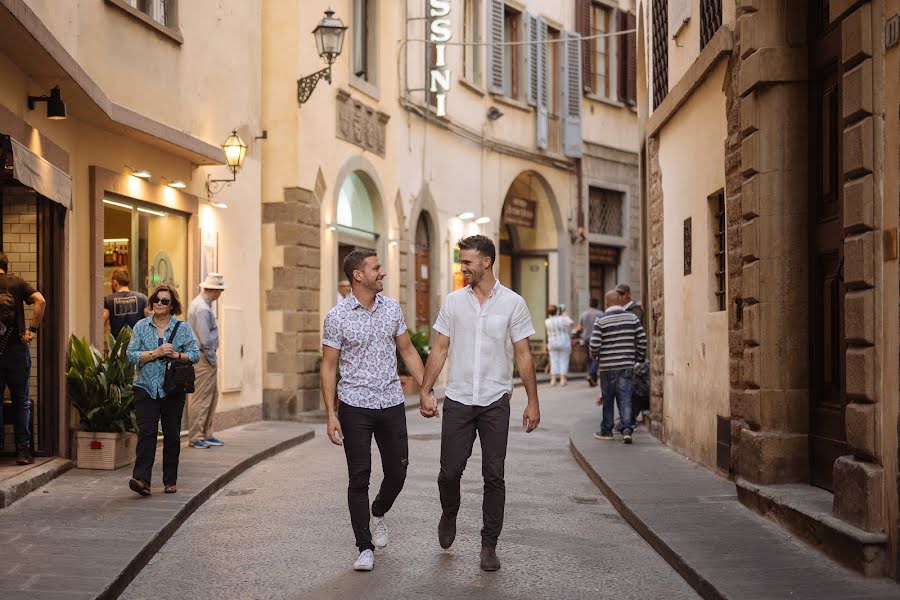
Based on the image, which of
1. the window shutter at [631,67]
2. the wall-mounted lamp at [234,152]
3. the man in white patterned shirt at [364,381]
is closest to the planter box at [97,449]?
the man in white patterned shirt at [364,381]

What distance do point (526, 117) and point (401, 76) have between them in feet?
24.1

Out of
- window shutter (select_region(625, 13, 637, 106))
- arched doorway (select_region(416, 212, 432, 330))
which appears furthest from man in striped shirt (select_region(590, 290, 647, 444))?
window shutter (select_region(625, 13, 637, 106))

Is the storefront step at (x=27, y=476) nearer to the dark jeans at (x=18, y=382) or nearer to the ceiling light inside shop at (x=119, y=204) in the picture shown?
the dark jeans at (x=18, y=382)

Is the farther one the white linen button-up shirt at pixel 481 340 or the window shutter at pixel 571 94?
the window shutter at pixel 571 94

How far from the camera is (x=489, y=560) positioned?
7.37 meters

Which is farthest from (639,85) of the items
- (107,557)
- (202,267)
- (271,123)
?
(107,557)

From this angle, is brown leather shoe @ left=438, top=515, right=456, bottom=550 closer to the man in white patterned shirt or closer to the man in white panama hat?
the man in white patterned shirt

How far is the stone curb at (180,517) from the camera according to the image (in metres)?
6.84

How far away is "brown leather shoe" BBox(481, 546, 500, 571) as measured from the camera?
7.36 m

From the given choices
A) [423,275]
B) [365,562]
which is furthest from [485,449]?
[423,275]

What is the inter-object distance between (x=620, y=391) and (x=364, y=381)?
7.54 meters

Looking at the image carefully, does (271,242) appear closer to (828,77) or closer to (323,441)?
(323,441)

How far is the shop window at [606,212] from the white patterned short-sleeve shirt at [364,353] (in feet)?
82.1

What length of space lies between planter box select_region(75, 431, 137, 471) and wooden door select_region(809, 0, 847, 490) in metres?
5.84
